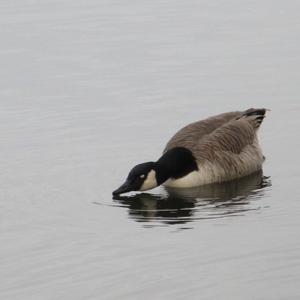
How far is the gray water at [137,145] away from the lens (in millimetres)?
11914

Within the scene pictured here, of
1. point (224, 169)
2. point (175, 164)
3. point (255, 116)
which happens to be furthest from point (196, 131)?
point (255, 116)

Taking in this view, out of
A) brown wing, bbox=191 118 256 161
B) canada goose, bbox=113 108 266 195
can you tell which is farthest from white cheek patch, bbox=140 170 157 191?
brown wing, bbox=191 118 256 161

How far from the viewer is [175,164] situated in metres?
15.9

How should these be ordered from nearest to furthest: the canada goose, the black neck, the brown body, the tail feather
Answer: the canada goose → the black neck → the brown body → the tail feather

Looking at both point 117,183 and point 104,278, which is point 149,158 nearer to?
point 117,183

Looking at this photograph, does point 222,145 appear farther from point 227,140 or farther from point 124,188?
point 124,188

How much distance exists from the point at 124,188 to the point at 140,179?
1.08 feet

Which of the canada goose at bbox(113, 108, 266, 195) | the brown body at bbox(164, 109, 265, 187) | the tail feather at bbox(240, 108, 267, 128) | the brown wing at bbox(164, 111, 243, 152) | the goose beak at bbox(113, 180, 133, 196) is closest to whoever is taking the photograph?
the goose beak at bbox(113, 180, 133, 196)

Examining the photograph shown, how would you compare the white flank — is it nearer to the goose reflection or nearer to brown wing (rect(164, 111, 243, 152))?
the goose reflection

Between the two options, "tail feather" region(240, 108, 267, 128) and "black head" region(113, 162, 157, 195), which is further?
"tail feather" region(240, 108, 267, 128)

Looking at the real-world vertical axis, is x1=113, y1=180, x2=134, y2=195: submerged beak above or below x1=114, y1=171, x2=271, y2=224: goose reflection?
above

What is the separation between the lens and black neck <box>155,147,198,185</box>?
15.7 meters

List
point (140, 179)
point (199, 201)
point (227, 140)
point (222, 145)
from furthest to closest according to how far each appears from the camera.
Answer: point (227, 140)
point (222, 145)
point (140, 179)
point (199, 201)

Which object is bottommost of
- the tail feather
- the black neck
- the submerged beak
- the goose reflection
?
the goose reflection
